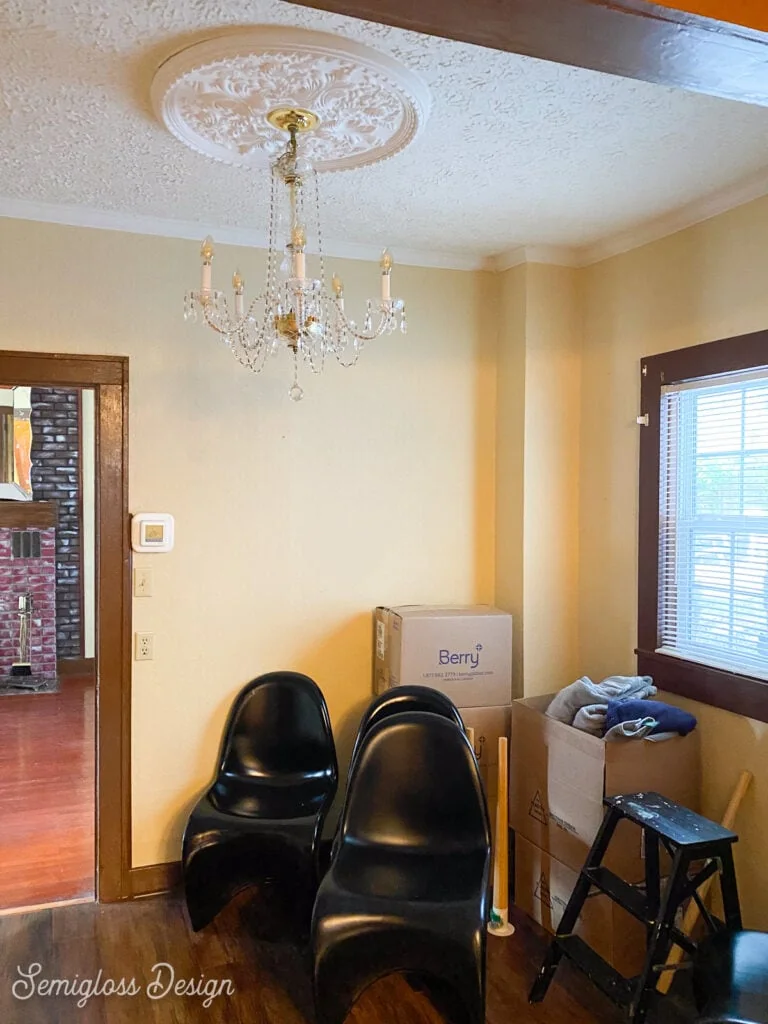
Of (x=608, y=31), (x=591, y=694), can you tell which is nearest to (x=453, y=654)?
(x=591, y=694)

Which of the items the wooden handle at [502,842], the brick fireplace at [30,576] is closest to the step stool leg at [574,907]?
the wooden handle at [502,842]

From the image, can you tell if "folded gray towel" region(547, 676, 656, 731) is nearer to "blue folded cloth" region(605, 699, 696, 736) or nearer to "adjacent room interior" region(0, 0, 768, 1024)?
"adjacent room interior" region(0, 0, 768, 1024)

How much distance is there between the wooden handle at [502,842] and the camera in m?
2.87

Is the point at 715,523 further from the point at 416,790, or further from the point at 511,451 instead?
the point at 416,790

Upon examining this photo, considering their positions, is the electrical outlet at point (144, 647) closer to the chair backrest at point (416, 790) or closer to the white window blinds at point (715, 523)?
the chair backrest at point (416, 790)

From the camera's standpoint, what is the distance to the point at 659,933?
2156mm

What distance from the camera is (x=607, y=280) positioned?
3305 millimetres

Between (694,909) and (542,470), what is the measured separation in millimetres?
1725

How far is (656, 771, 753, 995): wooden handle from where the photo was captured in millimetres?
2518

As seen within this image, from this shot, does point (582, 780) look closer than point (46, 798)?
Yes

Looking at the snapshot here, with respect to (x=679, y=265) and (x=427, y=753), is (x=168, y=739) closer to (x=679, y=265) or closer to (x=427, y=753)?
(x=427, y=753)

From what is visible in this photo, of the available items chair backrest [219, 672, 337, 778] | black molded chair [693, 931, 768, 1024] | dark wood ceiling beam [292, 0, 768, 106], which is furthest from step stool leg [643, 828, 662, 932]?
dark wood ceiling beam [292, 0, 768, 106]

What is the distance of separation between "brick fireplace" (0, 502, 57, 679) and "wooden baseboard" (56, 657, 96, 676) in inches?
8.0

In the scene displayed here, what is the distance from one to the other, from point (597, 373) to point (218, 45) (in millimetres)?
2075
